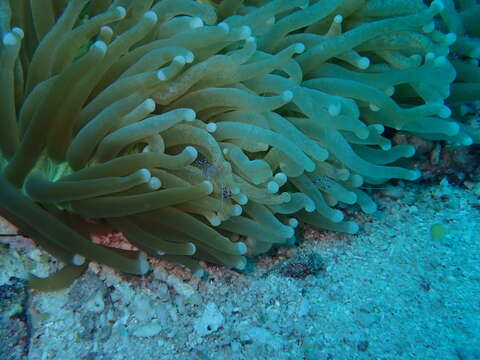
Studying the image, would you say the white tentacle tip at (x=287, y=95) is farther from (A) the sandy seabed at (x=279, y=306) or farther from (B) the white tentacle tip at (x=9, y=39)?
(B) the white tentacle tip at (x=9, y=39)

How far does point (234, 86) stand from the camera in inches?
103

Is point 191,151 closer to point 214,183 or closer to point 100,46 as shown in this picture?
point 214,183

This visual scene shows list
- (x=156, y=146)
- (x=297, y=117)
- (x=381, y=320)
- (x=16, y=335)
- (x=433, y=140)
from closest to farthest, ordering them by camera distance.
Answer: (x=16, y=335)
(x=156, y=146)
(x=381, y=320)
(x=297, y=117)
(x=433, y=140)

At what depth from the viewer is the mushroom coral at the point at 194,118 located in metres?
2.30

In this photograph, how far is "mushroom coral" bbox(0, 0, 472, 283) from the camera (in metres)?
2.30

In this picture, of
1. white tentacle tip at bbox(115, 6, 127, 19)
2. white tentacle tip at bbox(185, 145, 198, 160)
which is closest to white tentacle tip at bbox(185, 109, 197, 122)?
white tentacle tip at bbox(185, 145, 198, 160)

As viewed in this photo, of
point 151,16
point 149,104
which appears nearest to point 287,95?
point 149,104

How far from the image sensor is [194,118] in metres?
2.40

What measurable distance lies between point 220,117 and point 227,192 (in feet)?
1.52

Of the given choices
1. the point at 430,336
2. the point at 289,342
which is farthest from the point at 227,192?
the point at 430,336

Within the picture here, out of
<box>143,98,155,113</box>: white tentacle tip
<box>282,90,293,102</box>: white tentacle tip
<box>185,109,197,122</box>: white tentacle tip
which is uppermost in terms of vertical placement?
<box>143,98,155,113</box>: white tentacle tip

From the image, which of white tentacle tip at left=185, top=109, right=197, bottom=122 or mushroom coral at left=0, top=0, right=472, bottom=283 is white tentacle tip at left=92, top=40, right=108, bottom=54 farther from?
white tentacle tip at left=185, top=109, right=197, bottom=122

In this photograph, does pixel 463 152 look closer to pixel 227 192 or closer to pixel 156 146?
pixel 227 192

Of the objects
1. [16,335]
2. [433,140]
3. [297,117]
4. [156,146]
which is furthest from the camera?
[433,140]
